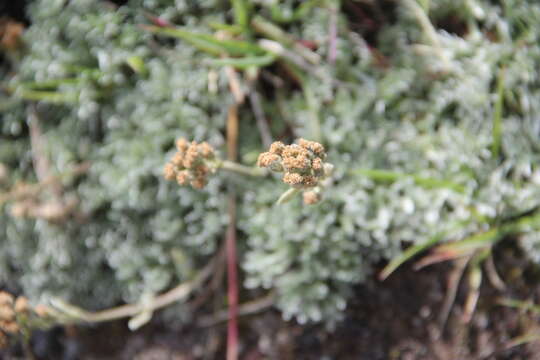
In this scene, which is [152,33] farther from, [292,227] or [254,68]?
[292,227]

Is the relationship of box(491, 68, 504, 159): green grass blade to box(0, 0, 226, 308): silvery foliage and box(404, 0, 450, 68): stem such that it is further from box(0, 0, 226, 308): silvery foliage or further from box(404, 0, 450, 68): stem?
box(0, 0, 226, 308): silvery foliage

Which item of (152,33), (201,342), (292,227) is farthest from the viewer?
(201,342)

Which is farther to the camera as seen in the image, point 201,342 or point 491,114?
point 201,342

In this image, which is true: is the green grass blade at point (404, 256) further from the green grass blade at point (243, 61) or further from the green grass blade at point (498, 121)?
the green grass blade at point (243, 61)

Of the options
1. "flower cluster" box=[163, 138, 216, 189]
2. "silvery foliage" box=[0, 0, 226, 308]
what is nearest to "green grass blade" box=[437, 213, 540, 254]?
"silvery foliage" box=[0, 0, 226, 308]

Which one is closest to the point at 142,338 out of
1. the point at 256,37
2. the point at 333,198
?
the point at 333,198

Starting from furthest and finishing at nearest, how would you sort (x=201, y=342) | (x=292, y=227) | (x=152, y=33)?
(x=201, y=342)
(x=152, y=33)
(x=292, y=227)

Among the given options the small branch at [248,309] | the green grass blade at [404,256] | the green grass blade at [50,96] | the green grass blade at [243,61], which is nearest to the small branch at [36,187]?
the green grass blade at [50,96]

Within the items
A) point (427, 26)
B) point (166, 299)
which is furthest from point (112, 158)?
point (427, 26)
